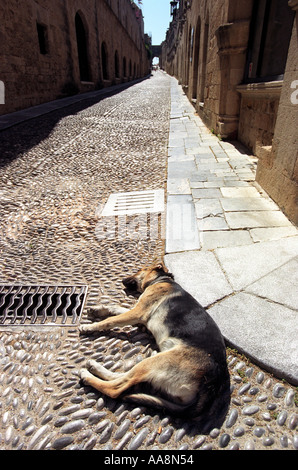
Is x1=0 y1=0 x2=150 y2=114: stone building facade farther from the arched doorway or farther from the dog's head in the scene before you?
the dog's head

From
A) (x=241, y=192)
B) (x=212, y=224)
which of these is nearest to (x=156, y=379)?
(x=212, y=224)

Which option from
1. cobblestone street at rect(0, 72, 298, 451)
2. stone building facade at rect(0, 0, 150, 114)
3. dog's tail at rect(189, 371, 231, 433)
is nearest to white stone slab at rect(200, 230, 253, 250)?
cobblestone street at rect(0, 72, 298, 451)

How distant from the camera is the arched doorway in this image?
17845 millimetres

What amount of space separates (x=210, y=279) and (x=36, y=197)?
330 centimetres

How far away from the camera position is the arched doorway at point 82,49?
1785cm

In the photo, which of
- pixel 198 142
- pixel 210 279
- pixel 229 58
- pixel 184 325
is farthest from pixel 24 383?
pixel 229 58

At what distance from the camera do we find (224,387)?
1.66 metres

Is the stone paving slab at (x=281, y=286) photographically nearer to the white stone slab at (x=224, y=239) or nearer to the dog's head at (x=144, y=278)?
the white stone slab at (x=224, y=239)

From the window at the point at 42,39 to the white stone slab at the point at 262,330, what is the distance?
1528 centimetres

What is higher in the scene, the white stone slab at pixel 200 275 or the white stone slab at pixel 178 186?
the white stone slab at pixel 178 186

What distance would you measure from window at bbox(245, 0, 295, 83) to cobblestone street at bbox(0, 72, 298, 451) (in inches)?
128

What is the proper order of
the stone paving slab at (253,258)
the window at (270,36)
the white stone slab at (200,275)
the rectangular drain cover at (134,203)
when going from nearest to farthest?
1. the white stone slab at (200,275)
2. the stone paving slab at (253,258)
3. the rectangular drain cover at (134,203)
4. the window at (270,36)

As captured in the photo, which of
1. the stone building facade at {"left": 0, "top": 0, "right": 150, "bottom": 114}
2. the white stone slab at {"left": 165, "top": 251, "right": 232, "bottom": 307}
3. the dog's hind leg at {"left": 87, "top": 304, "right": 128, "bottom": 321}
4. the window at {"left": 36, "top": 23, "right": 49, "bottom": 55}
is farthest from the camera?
the window at {"left": 36, "top": 23, "right": 49, "bottom": 55}

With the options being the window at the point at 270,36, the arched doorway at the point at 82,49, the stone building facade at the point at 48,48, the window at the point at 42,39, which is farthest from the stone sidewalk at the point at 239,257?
the arched doorway at the point at 82,49
